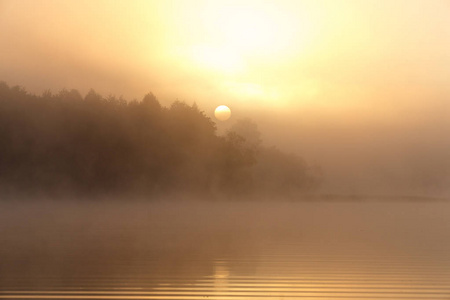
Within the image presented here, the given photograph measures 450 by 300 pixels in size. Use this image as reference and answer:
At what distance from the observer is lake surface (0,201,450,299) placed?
25.5 feet

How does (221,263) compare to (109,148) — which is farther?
(109,148)

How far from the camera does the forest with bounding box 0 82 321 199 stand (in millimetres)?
41750

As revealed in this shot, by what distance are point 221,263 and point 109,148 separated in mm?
33560

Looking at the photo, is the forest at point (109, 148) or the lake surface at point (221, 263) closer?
the lake surface at point (221, 263)

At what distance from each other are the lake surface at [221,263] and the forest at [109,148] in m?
25.3

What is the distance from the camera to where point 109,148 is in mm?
43156

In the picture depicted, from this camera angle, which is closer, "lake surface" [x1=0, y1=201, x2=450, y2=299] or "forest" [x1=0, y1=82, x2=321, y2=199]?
"lake surface" [x1=0, y1=201, x2=450, y2=299]

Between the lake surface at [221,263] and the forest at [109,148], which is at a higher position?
the forest at [109,148]

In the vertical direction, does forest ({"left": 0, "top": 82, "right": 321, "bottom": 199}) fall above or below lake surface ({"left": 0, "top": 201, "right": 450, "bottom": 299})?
above

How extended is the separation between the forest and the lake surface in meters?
25.3

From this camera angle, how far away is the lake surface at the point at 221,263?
7.78 m

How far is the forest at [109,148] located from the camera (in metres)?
41.8

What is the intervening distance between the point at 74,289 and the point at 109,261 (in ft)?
8.89

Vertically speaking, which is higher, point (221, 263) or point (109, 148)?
point (109, 148)
